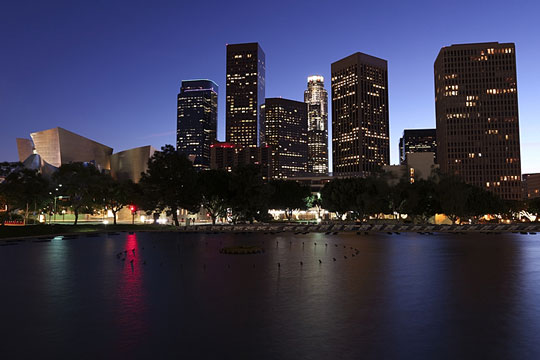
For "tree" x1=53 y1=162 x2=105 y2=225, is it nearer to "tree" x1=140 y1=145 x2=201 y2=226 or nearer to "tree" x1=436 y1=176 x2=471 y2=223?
"tree" x1=140 y1=145 x2=201 y2=226

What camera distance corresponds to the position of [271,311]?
13102 mm

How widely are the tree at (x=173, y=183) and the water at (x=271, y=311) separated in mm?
52633

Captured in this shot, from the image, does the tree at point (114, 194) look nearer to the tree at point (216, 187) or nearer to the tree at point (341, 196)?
the tree at point (216, 187)

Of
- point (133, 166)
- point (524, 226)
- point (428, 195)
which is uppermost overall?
point (133, 166)

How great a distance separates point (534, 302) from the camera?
14562mm

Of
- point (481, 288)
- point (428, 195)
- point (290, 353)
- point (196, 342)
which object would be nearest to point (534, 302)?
point (481, 288)

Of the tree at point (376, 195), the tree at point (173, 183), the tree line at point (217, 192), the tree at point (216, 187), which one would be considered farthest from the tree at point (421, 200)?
the tree at point (173, 183)

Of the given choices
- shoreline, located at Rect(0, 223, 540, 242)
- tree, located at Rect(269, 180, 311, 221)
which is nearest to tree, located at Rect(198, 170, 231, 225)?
shoreline, located at Rect(0, 223, 540, 242)

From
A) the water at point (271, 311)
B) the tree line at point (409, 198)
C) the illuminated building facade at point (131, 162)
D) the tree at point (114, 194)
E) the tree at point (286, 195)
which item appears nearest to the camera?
→ the water at point (271, 311)

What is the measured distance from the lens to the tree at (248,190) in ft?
247

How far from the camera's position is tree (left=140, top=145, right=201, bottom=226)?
77312mm

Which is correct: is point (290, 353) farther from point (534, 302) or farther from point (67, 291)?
point (67, 291)

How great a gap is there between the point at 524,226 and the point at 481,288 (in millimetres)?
61048

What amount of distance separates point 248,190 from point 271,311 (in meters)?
62.1
